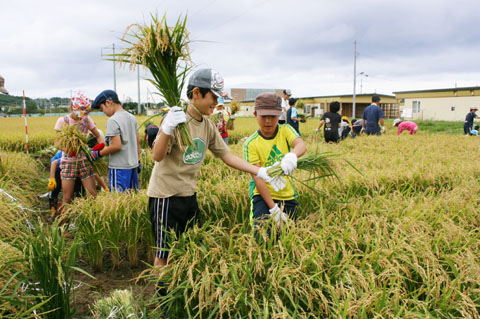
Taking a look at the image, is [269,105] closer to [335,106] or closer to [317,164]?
[317,164]

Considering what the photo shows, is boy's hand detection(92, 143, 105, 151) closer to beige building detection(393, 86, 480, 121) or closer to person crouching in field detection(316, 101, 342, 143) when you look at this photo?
person crouching in field detection(316, 101, 342, 143)

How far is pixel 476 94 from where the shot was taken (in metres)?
28.2

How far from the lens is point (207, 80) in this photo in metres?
2.04

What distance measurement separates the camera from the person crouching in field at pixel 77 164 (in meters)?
3.84

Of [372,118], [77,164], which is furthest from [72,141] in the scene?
[372,118]

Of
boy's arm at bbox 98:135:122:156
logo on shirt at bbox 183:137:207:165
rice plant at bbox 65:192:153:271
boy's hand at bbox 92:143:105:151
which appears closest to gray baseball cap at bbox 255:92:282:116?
logo on shirt at bbox 183:137:207:165

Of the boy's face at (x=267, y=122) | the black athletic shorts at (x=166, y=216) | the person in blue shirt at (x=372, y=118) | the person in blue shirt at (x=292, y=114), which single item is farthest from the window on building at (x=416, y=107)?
the black athletic shorts at (x=166, y=216)

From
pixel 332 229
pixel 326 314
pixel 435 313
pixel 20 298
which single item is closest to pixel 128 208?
pixel 20 298

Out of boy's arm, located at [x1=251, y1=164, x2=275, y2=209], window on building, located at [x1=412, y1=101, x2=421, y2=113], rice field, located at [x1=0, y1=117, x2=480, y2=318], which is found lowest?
rice field, located at [x1=0, y1=117, x2=480, y2=318]

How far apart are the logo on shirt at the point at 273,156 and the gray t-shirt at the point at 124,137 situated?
189 centimetres

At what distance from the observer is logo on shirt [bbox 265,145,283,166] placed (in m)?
2.69

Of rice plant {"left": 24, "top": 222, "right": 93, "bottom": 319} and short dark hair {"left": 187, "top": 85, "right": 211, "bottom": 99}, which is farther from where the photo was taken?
short dark hair {"left": 187, "top": 85, "right": 211, "bottom": 99}

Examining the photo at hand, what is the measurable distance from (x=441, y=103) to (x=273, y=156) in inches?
1346

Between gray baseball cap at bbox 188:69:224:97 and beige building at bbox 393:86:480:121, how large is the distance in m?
32.7
